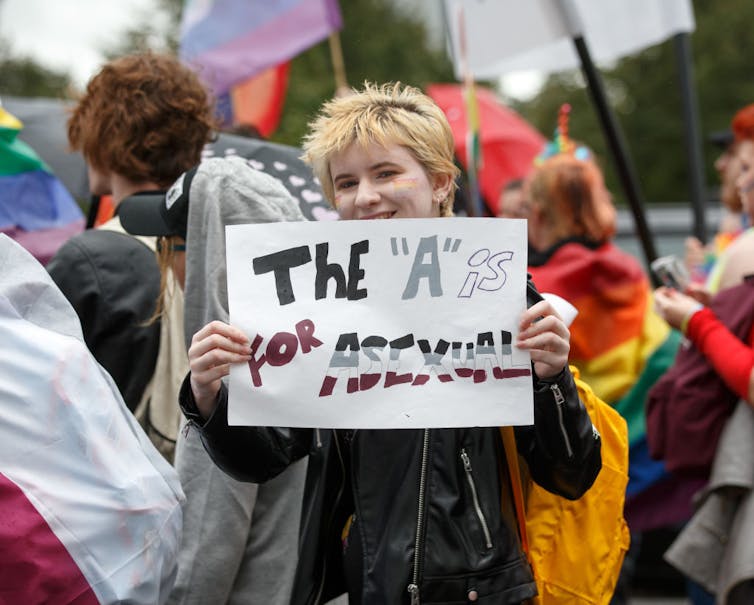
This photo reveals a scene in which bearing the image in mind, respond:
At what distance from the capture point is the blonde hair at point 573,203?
472 centimetres

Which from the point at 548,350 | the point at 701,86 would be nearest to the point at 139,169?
the point at 548,350

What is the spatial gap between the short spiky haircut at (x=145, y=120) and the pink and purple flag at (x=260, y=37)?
3285 mm

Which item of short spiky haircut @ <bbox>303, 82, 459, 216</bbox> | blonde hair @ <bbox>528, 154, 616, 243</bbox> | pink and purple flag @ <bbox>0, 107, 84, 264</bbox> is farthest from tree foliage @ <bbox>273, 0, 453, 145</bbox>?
short spiky haircut @ <bbox>303, 82, 459, 216</bbox>

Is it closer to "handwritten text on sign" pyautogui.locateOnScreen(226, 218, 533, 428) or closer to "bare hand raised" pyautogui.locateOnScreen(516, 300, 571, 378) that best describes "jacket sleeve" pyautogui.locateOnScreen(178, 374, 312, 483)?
"handwritten text on sign" pyautogui.locateOnScreen(226, 218, 533, 428)

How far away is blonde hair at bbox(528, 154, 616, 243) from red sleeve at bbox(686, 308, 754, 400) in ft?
4.43

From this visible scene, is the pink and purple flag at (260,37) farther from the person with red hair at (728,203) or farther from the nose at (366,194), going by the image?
the nose at (366,194)

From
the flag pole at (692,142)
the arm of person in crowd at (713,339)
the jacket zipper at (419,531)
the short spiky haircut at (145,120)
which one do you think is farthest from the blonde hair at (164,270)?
the flag pole at (692,142)

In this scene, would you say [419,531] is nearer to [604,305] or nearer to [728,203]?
[604,305]

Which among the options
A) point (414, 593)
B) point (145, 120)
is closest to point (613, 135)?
point (145, 120)

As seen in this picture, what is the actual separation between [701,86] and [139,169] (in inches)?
977

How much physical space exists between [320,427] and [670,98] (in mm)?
26190

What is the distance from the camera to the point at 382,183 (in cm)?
218

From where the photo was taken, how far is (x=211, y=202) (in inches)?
94.3

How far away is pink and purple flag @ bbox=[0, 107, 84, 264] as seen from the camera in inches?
152
